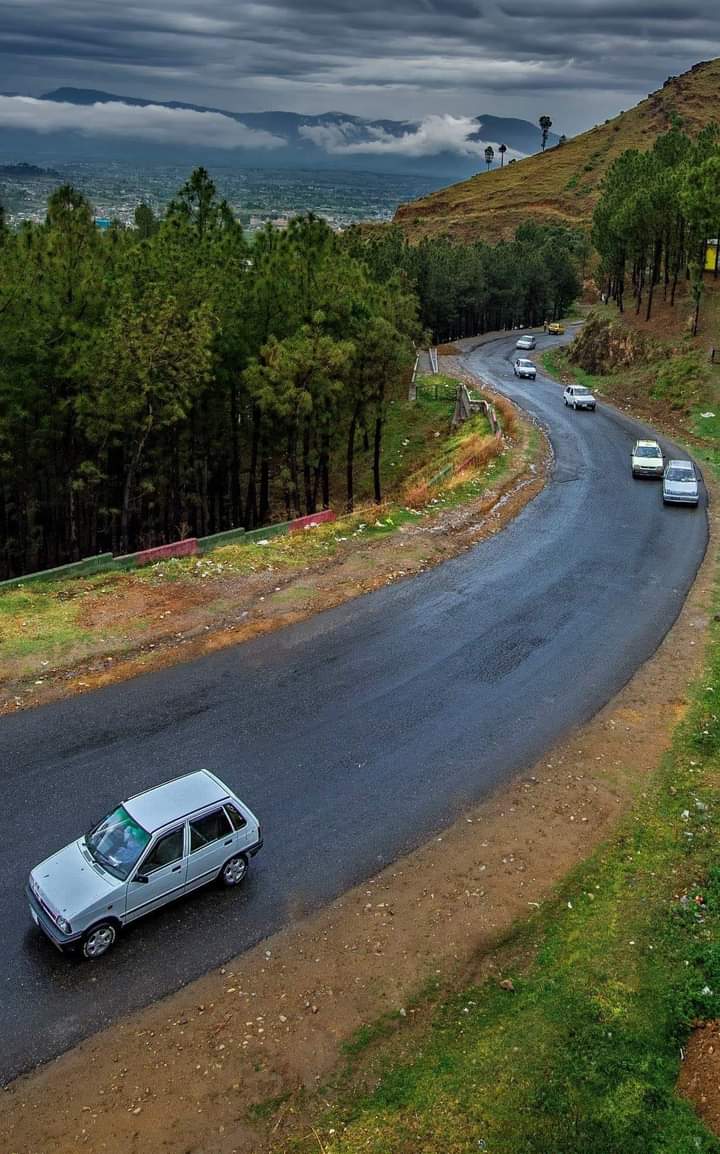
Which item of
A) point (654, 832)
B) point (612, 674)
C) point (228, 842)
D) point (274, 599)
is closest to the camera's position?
point (228, 842)

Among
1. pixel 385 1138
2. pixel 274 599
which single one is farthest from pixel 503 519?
pixel 385 1138

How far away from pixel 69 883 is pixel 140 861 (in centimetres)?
103

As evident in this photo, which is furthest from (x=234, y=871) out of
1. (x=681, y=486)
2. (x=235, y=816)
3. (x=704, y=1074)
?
(x=681, y=486)

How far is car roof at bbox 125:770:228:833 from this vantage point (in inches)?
510

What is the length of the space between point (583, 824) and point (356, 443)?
134 ft

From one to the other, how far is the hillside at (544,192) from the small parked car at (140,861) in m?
148

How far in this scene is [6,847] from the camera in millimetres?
13961

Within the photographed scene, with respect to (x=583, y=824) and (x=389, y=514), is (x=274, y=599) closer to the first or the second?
(x=389, y=514)

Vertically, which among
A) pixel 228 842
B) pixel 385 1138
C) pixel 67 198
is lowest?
pixel 385 1138

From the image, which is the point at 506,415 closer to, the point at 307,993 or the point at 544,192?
the point at 307,993

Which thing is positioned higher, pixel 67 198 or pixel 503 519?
pixel 67 198

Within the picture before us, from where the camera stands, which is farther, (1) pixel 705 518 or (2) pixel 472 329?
(2) pixel 472 329

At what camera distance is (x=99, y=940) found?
12039 mm

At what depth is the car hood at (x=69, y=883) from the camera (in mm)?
11805
